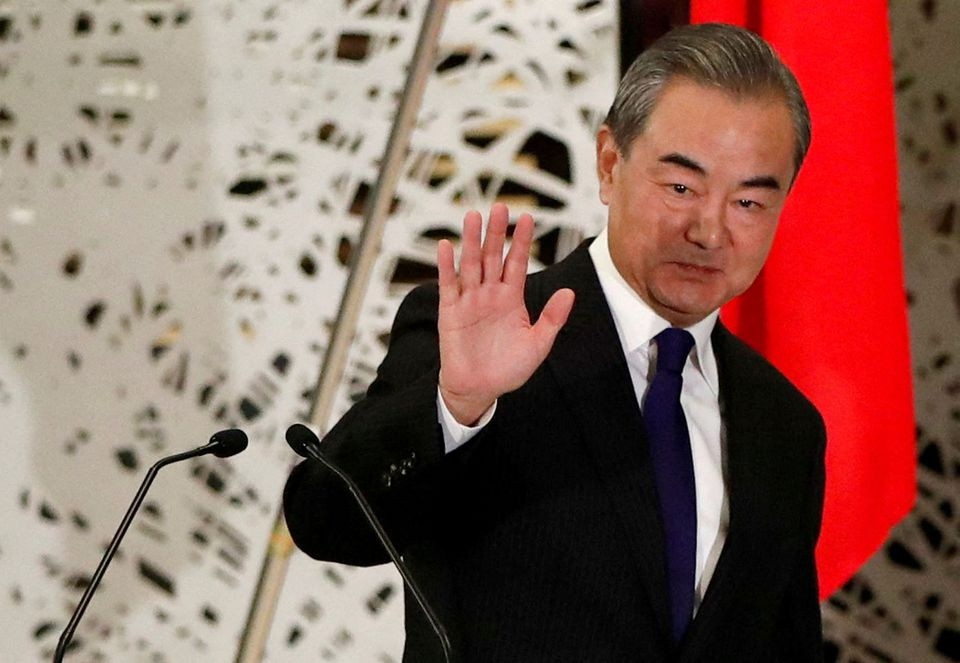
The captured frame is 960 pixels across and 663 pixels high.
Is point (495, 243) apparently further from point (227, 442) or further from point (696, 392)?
point (696, 392)

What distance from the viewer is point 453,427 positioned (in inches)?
45.4

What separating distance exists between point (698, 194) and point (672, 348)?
176mm

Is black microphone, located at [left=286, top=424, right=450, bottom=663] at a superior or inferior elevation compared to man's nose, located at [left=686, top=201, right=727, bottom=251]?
inferior

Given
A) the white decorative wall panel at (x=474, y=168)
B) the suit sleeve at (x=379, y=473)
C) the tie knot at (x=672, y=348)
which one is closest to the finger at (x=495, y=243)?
the suit sleeve at (x=379, y=473)

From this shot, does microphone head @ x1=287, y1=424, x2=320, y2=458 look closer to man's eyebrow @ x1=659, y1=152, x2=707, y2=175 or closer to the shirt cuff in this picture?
the shirt cuff

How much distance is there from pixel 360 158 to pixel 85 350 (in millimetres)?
645

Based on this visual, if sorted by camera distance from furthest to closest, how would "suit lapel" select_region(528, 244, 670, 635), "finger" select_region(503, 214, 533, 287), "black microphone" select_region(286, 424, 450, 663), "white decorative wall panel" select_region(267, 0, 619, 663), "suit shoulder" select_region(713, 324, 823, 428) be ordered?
"white decorative wall panel" select_region(267, 0, 619, 663) < "suit shoulder" select_region(713, 324, 823, 428) < "suit lapel" select_region(528, 244, 670, 635) < "finger" select_region(503, 214, 533, 287) < "black microphone" select_region(286, 424, 450, 663)

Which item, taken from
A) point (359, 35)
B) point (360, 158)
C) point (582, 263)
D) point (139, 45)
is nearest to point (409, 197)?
point (360, 158)

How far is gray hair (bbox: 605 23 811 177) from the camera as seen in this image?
4.50 feet

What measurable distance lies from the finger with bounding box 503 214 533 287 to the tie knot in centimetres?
31

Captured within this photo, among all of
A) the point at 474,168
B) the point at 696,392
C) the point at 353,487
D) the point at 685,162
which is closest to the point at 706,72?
the point at 685,162

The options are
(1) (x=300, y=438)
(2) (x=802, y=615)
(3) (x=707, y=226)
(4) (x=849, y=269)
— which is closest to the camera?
(1) (x=300, y=438)

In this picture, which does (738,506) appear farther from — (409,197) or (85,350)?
(85,350)

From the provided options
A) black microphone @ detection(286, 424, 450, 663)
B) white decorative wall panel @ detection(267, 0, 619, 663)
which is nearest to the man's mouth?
black microphone @ detection(286, 424, 450, 663)
